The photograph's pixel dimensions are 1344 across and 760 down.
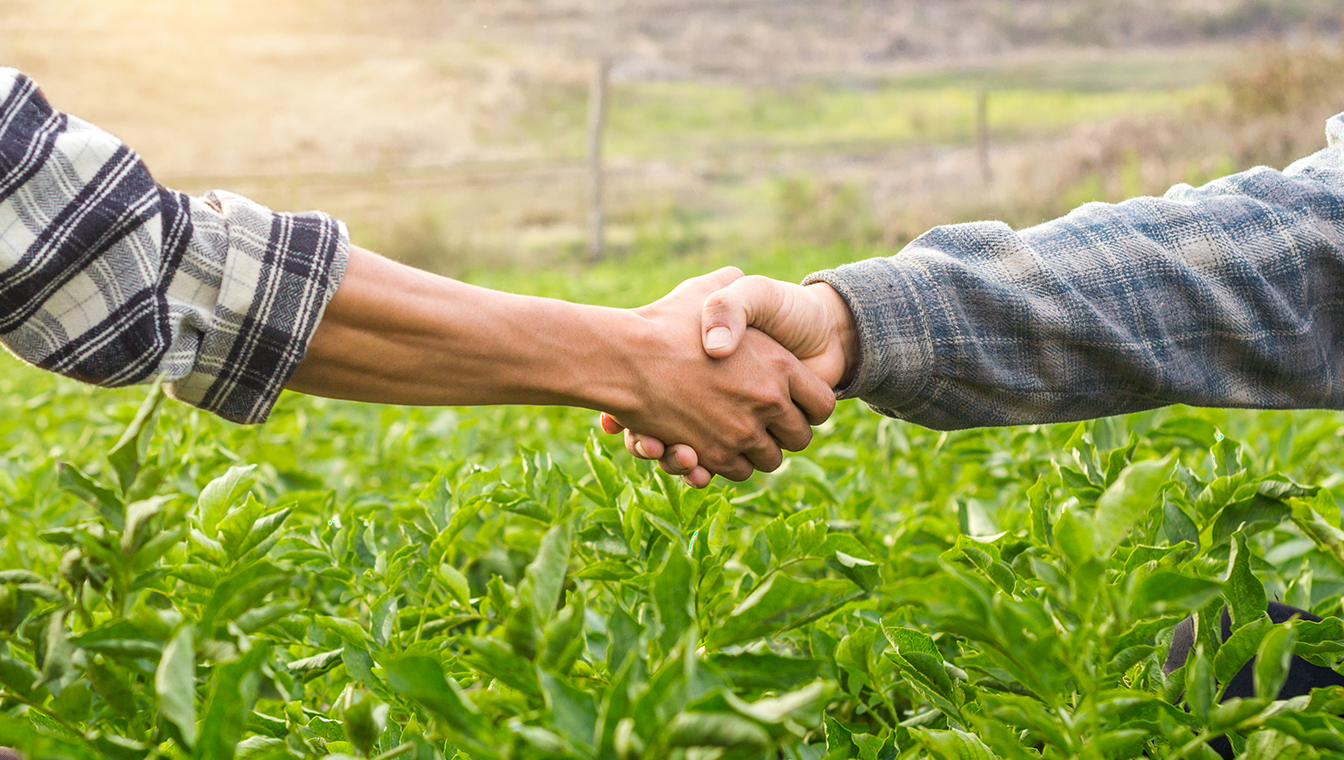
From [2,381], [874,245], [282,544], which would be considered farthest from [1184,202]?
[874,245]

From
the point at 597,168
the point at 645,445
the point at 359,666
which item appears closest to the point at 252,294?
the point at 359,666

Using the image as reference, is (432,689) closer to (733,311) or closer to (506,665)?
(506,665)

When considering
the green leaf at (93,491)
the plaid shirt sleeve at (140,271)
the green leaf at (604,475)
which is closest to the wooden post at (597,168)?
the plaid shirt sleeve at (140,271)

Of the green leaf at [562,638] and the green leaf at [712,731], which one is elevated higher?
the green leaf at [712,731]

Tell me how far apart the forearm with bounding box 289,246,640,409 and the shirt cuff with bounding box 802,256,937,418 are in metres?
0.31

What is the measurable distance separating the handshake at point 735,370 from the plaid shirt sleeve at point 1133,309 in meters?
0.14

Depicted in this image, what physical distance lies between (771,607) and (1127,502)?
0.17 meters

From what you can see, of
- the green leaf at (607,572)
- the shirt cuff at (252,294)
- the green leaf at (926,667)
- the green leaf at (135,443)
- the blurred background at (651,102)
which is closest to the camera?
the green leaf at (135,443)

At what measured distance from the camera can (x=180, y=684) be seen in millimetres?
409

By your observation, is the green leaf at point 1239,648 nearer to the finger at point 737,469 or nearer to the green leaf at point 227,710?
the green leaf at point 227,710

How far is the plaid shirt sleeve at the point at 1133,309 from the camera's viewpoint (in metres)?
1.15

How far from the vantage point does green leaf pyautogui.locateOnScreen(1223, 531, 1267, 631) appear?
0.62 metres

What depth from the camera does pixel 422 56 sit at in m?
18.1

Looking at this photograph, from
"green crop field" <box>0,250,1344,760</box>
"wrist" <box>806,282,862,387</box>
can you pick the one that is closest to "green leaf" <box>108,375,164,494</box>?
"green crop field" <box>0,250,1344,760</box>
